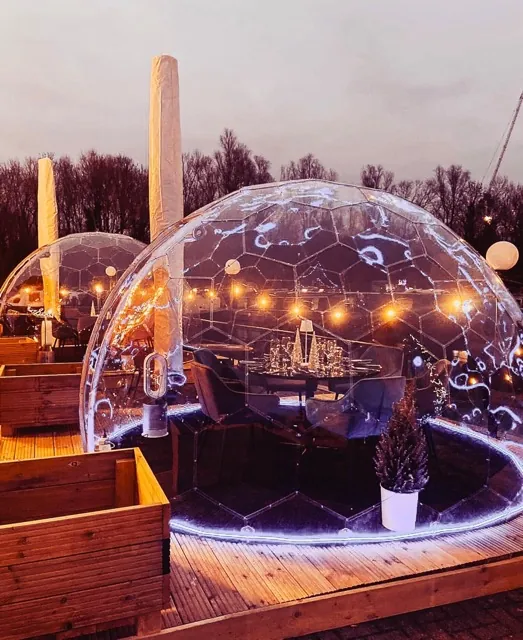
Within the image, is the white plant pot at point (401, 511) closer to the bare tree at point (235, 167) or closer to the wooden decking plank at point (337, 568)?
the wooden decking plank at point (337, 568)

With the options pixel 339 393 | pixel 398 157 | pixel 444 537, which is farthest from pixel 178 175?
pixel 398 157

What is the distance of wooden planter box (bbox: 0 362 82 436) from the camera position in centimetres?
561

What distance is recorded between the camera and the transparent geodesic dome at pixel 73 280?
11602 millimetres

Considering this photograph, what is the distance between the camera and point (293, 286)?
20.1 feet

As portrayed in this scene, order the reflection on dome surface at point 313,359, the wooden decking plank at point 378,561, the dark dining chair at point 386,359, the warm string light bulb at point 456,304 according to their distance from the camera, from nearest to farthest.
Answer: the wooden decking plank at point 378,561, the reflection on dome surface at point 313,359, the warm string light bulb at point 456,304, the dark dining chair at point 386,359

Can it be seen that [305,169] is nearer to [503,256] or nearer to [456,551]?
[503,256]

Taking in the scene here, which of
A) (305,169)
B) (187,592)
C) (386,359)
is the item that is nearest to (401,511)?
(187,592)

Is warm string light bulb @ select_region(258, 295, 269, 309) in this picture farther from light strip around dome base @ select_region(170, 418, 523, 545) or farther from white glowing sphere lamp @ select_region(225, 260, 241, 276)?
light strip around dome base @ select_region(170, 418, 523, 545)

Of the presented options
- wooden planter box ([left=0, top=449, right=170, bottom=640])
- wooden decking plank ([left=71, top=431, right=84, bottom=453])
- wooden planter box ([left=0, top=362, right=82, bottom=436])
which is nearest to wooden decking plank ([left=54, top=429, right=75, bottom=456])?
wooden decking plank ([left=71, top=431, right=84, bottom=453])

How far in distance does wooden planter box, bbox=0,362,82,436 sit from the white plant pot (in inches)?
143

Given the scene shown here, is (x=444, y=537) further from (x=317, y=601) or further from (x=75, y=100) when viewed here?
(x=75, y=100)

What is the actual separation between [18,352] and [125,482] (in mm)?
6224

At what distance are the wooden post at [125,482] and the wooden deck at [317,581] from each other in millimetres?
522

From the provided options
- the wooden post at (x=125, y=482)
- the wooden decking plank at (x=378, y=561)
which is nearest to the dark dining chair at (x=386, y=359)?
the wooden decking plank at (x=378, y=561)
